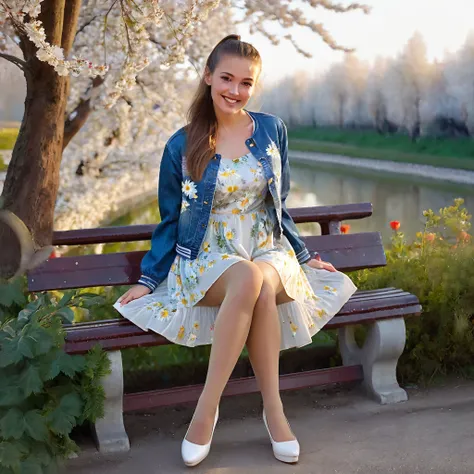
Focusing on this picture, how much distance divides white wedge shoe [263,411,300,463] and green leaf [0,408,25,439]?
0.90 meters

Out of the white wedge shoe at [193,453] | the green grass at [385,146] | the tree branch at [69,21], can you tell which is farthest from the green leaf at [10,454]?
the green grass at [385,146]

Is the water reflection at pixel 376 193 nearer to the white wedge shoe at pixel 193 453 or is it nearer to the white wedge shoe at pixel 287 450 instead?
the white wedge shoe at pixel 287 450

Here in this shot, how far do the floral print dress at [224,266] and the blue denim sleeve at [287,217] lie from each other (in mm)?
88

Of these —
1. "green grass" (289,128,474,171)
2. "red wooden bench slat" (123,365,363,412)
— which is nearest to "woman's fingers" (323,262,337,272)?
"red wooden bench slat" (123,365,363,412)

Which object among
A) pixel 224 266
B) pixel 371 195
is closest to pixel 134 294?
pixel 224 266

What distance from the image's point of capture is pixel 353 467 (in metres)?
2.76

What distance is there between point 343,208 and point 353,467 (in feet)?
4.53

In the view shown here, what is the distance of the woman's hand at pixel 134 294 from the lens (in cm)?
310

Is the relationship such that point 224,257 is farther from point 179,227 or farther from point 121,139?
point 121,139

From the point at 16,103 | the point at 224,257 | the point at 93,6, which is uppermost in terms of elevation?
the point at 93,6

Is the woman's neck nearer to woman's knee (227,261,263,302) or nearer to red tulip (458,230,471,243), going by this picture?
woman's knee (227,261,263,302)

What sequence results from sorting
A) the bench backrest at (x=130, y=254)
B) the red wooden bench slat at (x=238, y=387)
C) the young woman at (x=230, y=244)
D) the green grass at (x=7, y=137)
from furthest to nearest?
1. the green grass at (x=7, y=137)
2. the bench backrest at (x=130, y=254)
3. the red wooden bench slat at (x=238, y=387)
4. the young woman at (x=230, y=244)

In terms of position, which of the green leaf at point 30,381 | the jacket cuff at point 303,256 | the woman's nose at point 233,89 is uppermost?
the woman's nose at point 233,89

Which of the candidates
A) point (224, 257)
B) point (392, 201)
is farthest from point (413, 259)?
point (392, 201)
